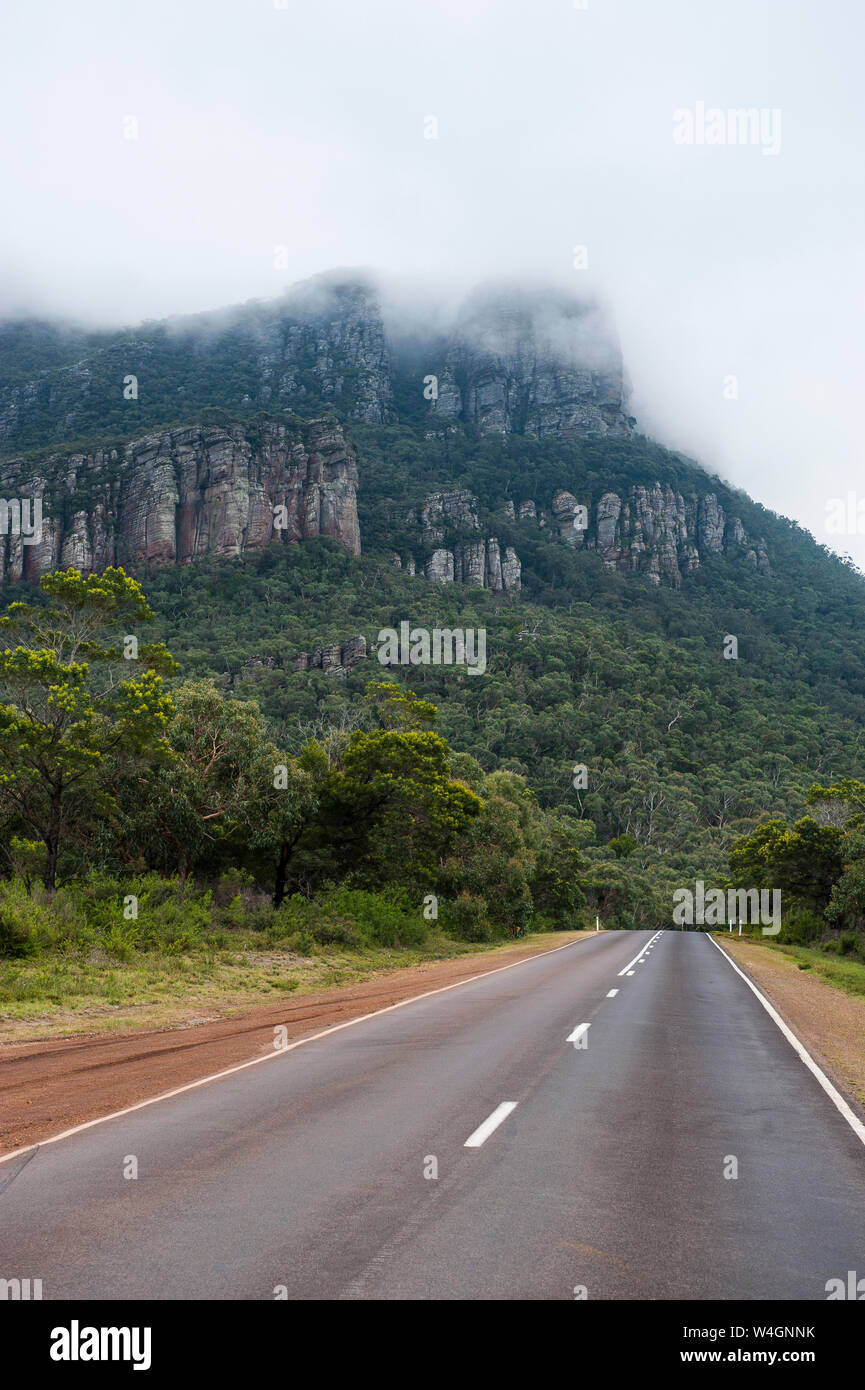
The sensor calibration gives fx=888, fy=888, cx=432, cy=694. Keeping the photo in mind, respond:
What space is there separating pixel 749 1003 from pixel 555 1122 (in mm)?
12962

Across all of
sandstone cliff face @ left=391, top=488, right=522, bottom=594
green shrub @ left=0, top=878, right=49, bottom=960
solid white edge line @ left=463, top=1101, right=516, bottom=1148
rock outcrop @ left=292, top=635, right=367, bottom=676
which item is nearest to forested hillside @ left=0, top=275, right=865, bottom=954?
green shrub @ left=0, top=878, right=49, bottom=960

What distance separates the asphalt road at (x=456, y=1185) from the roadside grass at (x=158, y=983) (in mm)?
4768

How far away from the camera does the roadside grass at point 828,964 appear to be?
2659 centimetres

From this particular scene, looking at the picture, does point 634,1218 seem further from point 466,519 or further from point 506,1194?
point 466,519

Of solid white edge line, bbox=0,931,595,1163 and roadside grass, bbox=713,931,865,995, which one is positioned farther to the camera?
roadside grass, bbox=713,931,865,995

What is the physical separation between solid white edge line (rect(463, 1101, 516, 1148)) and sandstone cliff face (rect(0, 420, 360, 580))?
5755 inches

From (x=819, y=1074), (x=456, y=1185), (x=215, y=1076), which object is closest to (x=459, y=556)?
(x=819, y=1074)

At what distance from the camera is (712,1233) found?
570 centimetres

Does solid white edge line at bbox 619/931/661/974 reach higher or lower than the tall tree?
lower

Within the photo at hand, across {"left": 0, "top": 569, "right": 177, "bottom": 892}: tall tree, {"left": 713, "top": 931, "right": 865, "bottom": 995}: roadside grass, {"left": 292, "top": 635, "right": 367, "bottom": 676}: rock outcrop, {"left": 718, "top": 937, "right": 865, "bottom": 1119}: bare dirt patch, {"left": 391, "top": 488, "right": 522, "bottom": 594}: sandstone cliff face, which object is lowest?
{"left": 713, "top": 931, "right": 865, "bottom": 995}: roadside grass

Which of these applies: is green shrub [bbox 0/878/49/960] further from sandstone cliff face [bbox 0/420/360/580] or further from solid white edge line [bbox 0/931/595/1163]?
sandstone cliff face [bbox 0/420/360/580]

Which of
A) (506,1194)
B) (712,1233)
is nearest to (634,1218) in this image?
(712,1233)

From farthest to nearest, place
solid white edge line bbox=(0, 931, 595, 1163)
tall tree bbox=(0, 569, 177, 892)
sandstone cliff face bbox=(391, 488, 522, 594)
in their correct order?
sandstone cliff face bbox=(391, 488, 522, 594) < tall tree bbox=(0, 569, 177, 892) < solid white edge line bbox=(0, 931, 595, 1163)

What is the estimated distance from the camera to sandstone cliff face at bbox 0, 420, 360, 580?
147250mm
